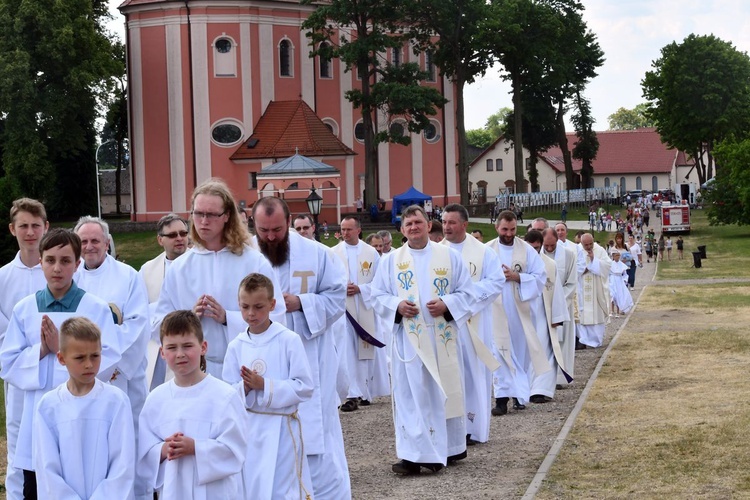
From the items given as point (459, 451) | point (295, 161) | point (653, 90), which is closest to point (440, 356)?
point (459, 451)

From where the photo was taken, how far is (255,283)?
745cm

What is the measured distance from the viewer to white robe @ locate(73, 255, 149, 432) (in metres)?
8.19

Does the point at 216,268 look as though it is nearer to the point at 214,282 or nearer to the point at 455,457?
the point at 214,282

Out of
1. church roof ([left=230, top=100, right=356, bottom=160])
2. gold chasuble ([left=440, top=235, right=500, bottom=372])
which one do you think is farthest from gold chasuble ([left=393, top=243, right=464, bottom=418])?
church roof ([left=230, top=100, right=356, bottom=160])

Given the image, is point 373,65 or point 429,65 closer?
point 373,65

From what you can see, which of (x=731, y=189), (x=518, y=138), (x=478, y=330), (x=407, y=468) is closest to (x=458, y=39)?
(x=518, y=138)

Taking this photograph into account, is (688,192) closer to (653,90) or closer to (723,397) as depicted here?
(653,90)

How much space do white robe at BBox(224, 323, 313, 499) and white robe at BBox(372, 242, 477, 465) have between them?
3.28 meters

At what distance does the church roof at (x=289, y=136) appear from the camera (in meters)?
62.4

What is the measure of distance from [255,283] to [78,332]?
1217 mm

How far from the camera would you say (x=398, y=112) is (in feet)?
199

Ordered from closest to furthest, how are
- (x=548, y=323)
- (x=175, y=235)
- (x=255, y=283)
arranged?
(x=255, y=283) → (x=175, y=235) → (x=548, y=323)

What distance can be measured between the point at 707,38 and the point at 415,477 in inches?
3270

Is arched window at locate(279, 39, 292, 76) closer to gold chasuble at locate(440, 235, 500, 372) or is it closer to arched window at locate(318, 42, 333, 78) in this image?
arched window at locate(318, 42, 333, 78)
